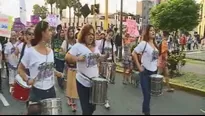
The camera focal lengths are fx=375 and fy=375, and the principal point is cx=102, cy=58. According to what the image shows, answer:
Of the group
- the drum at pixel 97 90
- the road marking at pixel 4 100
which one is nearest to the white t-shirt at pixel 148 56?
the drum at pixel 97 90

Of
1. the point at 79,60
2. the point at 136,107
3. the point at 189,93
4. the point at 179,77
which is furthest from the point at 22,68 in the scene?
the point at 179,77

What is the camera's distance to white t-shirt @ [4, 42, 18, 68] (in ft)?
32.1

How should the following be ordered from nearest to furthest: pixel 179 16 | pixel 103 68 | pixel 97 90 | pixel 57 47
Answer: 1. pixel 97 90
2. pixel 103 68
3. pixel 57 47
4. pixel 179 16

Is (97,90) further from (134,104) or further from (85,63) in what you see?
(134,104)

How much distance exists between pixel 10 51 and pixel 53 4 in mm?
53306

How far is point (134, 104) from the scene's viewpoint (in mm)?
8336

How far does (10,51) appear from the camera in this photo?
9.97m

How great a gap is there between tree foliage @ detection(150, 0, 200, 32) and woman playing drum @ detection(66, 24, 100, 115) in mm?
10592

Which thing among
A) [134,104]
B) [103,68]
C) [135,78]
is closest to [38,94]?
[134,104]

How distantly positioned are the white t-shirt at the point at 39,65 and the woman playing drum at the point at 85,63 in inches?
23.1

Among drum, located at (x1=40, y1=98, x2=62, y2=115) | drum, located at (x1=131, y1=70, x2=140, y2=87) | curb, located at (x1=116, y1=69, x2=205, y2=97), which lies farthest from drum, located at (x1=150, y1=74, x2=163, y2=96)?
drum, located at (x1=131, y1=70, x2=140, y2=87)

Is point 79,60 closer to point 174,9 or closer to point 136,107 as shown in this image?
point 136,107

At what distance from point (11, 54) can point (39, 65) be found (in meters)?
5.75

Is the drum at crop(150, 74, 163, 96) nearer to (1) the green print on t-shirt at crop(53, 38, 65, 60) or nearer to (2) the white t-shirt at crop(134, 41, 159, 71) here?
(2) the white t-shirt at crop(134, 41, 159, 71)
